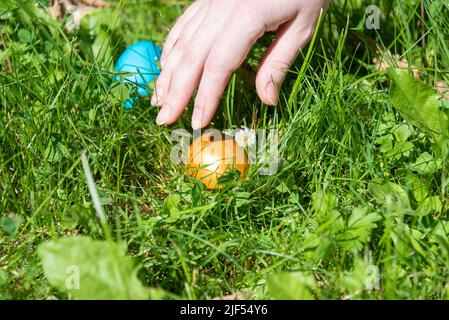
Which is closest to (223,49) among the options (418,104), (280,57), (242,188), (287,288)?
(280,57)

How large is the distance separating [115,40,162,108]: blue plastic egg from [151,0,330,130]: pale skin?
175 mm

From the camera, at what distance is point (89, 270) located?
1357 mm

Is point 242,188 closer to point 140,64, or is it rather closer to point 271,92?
point 271,92

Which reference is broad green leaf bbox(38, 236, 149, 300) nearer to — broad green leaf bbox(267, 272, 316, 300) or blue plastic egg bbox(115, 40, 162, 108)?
broad green leaf bbox(267, 272, 316, 300)

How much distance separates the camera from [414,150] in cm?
192

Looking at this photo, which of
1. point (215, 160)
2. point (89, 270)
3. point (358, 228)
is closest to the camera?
point (89, 270)

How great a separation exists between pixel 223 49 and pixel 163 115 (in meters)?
0.31

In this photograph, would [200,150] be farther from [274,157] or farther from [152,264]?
[152,264]

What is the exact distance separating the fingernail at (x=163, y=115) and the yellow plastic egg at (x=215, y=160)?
0.53ft

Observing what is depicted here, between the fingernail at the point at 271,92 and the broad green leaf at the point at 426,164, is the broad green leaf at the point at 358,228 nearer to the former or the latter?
the broad green leaf at the point at 426,164

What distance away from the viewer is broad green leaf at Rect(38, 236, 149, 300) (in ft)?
4.45

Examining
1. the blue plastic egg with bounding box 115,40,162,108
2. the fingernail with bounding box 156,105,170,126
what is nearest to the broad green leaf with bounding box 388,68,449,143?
the fingernail with bounding box 156,105,170,126
